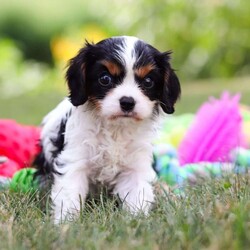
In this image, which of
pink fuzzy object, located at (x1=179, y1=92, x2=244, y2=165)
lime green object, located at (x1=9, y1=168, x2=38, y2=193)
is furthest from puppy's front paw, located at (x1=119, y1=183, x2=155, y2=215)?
pink fuzzy object, located at (x1=179, y1=92, x2=244, y2=165)

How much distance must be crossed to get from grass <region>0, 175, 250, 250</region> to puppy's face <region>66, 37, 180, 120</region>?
64 centimetres

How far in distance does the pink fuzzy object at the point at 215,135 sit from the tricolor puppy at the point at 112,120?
4.20 ft

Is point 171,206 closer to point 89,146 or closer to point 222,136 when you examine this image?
point 89,146

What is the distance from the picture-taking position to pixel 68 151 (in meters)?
4.38

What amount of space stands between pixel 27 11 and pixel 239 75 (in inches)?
244

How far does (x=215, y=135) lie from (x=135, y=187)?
1.59 m

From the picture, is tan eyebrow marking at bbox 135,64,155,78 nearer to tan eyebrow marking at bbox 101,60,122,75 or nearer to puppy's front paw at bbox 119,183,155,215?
tan eyebrow marking at bbox 101,60,122,75

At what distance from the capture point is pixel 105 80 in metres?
4.16

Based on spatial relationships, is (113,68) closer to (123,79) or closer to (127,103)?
(123,79)

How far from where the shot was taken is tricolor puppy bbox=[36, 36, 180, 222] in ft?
13.5

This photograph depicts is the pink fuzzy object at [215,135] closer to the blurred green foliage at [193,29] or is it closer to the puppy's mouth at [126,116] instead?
the puppy's mouth at [126,116]

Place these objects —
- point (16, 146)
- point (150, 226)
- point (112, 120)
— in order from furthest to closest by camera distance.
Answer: point (16, 146) < point (112, 120) < point (150, 226)

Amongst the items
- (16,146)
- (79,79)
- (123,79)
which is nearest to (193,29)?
(16,146)

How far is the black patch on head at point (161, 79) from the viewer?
426 centimetres
